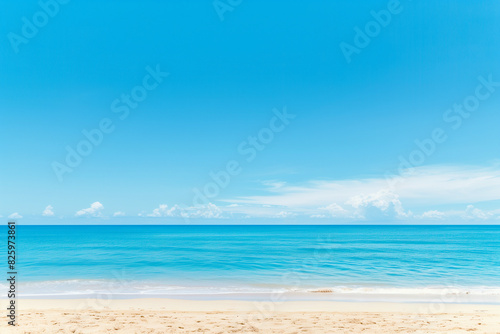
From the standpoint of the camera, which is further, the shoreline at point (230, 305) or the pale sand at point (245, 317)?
the shoreline at point (230, 305)

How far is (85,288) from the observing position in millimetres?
16062

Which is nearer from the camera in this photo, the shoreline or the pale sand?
the pale sand

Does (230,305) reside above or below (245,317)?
above

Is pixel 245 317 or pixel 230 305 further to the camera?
pixel 230 305

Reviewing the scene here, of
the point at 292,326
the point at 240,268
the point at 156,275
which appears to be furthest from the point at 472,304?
the point at 156,275

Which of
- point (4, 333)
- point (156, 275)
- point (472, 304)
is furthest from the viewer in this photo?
point (156, 275)

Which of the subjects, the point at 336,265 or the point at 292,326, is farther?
the point at 336,265

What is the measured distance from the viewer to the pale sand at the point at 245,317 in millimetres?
8727

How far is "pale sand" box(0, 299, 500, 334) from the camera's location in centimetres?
873

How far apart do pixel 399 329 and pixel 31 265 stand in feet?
90.1

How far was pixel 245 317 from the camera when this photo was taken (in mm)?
10094

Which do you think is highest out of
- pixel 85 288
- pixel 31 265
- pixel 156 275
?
pixel 31 265

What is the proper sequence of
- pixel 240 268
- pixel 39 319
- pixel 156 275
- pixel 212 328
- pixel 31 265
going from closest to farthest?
1. pixel 212 328
2. pixel 39 319
3. pixel 156 275
4. pixel 240 268
5. pixel 31 265

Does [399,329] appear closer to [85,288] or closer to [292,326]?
[292,326]
